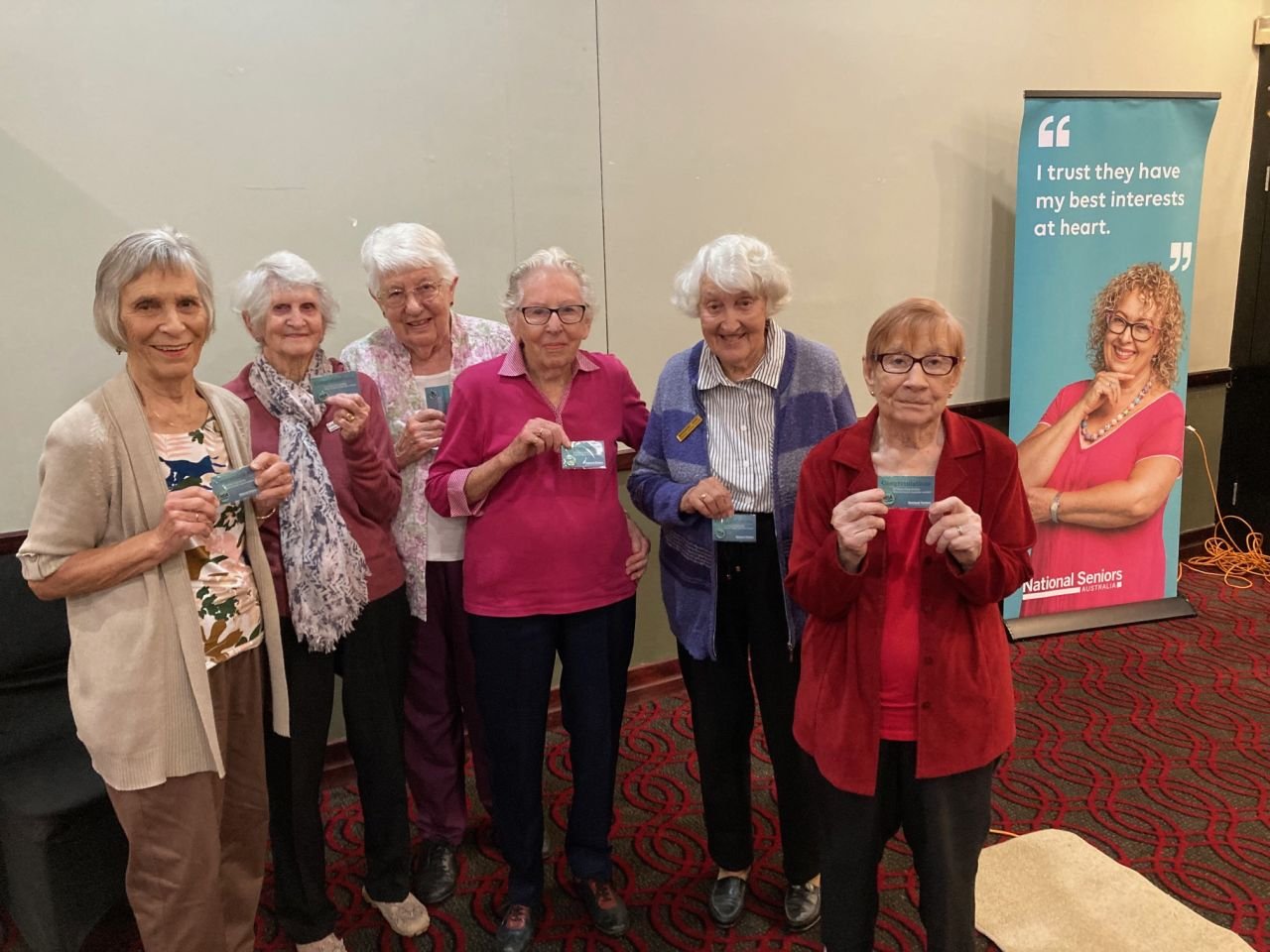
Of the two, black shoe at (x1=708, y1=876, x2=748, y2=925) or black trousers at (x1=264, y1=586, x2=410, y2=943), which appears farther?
black shoe at (x1=708, y1=876, x2=748, y2=925)

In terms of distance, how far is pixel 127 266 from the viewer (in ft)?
5.16

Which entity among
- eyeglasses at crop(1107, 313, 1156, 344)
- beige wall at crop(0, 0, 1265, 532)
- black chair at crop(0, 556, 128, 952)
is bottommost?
black chair at crop(0, 556, 128, 952)

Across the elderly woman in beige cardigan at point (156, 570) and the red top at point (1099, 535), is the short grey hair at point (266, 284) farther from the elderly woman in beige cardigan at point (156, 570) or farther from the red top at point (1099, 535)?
the red top at point (1099, 535)

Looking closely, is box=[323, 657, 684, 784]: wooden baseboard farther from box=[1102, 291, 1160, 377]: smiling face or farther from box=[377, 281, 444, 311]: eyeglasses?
box=[1102, 291, 1160, 377]: smiling face

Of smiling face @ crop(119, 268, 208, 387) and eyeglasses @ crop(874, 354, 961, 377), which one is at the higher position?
smiling face @ crop(119, 268, 208, 387)

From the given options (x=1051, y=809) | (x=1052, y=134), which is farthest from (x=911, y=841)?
(x=1052, y=134)

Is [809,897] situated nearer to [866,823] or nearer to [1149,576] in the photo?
[866,823]

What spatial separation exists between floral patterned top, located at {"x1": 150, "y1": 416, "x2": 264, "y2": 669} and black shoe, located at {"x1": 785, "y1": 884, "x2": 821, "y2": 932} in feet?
4.62

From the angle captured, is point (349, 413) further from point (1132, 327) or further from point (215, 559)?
point (1132, 327)

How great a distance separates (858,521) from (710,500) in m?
0.47

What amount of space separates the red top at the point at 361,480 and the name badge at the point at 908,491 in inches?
43.6

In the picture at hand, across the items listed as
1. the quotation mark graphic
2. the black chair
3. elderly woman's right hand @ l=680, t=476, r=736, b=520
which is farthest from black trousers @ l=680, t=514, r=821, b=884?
the quotation mark graphic

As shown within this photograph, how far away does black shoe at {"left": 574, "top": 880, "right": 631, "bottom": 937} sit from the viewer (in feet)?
7.27

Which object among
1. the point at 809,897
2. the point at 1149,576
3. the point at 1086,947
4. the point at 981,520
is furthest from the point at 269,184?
the point at 1149,576
